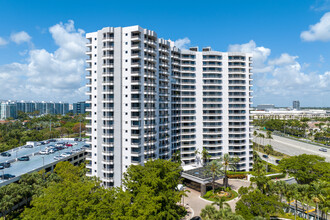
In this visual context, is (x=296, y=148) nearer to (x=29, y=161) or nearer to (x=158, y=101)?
(x=158, y=101)

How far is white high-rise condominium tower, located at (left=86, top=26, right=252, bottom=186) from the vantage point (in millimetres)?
65188

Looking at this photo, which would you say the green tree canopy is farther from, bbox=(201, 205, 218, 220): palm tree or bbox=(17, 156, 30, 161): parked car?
bbox=(17, 156, 30, 161): parked car

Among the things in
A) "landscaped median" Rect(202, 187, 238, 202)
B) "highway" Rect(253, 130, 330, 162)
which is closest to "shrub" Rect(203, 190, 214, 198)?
"landscaped median" Rect(202, 187, 238, 202)

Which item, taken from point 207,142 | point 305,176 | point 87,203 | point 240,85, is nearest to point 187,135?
point 207,142

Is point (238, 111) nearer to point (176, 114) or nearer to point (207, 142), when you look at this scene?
point (207, 142)

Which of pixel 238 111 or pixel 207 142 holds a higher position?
pixel 238 111

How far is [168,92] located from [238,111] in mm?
36687

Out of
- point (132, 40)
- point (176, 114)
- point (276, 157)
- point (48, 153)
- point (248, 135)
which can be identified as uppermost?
point (132, 40)

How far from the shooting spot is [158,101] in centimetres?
7288

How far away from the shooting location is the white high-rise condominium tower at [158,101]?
214 feet

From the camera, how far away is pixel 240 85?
9100 centimetres

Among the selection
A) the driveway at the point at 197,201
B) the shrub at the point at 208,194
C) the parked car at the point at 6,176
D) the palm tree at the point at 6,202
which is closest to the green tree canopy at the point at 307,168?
the driveway at the point at 197,201

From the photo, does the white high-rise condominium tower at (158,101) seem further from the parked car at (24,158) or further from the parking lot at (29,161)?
the parked car at (24,158)

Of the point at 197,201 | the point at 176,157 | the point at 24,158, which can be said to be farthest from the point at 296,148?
the point at 24,158
